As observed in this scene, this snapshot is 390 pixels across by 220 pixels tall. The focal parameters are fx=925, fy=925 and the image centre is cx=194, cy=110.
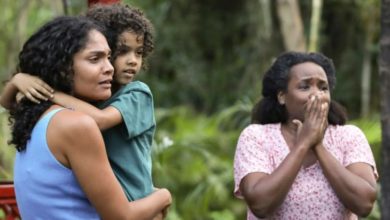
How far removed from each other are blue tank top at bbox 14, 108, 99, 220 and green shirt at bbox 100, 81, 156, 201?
0.81 feet

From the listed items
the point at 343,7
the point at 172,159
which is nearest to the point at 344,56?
the point at 343,7

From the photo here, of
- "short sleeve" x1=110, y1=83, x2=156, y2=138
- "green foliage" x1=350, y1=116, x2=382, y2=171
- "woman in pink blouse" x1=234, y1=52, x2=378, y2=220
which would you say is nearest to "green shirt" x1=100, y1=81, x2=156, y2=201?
"short sleeve" x1=110, y1=83, x2=156, y2=138

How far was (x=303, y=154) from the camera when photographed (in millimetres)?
3963

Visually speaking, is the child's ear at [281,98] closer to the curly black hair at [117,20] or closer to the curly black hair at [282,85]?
the curly black hair at [282,85]

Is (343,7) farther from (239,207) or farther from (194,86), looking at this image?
(239,207)

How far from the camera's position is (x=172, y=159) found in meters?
8.22

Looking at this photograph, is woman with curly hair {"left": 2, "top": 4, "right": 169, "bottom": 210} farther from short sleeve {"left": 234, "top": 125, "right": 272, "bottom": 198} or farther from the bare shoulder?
short sleeve {"left": 234, "top": 125, "right": 272, "bottom": 198}

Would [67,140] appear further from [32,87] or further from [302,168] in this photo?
[302,168]

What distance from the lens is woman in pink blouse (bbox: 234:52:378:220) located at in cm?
397

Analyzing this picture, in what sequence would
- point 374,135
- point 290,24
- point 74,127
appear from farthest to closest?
point 290,24, point 374,135, point 74,127

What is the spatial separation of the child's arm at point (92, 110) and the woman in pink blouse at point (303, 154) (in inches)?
39.2

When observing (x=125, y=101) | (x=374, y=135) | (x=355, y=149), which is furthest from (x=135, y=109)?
(x=374, y=135)

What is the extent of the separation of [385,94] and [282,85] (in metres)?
0.67

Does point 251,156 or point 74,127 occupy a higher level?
point 74,127
